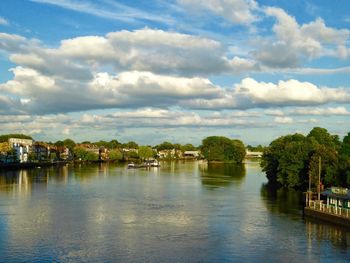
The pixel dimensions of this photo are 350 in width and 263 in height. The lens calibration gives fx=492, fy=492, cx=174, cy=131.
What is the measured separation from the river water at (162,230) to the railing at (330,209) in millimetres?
1751

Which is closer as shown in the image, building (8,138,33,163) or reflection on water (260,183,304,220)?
reflection on water (260,183,304,220)

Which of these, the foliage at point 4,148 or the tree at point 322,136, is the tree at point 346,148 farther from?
the foliage at point 4,148

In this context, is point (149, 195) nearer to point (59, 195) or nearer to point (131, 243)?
point (59, 195)

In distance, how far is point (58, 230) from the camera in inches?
1636

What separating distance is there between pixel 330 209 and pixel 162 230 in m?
17.5

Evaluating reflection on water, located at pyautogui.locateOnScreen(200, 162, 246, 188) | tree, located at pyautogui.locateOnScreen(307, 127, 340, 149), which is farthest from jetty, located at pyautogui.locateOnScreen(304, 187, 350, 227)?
tree, located at pyautogui.locateOnScreen(307, 127, 340, 149)

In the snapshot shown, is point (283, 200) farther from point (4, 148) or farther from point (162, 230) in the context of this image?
point (4, 148)

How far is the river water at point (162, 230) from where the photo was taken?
33.8m

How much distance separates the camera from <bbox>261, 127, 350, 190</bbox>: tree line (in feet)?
221

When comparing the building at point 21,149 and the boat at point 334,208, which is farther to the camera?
the building at point 21,149

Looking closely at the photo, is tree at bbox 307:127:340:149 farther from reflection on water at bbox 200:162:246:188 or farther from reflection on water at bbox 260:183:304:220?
reflection on water at bbox 260:183:304:220

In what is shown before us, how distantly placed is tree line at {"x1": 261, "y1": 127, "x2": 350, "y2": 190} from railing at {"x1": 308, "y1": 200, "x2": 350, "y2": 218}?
36.7ft

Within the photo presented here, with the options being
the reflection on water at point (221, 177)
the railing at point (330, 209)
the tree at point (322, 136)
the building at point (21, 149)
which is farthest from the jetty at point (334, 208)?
the building at point (21, 149)

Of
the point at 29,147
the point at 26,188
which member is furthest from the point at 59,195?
the point at 29,147
